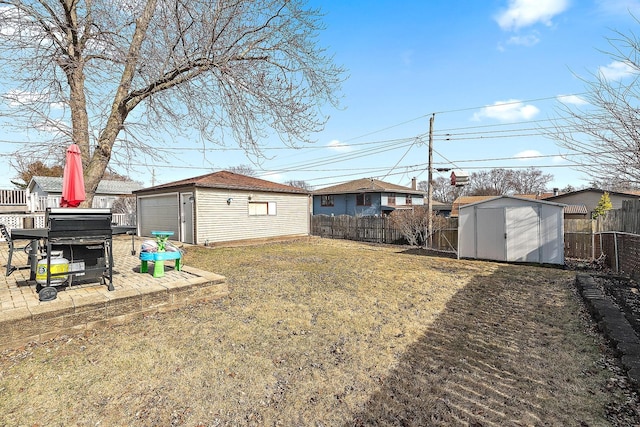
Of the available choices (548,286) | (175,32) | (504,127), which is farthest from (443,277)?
(504,127)

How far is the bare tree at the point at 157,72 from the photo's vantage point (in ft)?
17.8

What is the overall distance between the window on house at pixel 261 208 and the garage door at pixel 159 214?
3.15m

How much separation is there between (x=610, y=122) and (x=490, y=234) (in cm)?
705

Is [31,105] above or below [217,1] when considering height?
below

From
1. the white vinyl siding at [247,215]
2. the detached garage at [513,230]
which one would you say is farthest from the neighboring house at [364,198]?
the detached garage at [513,230]

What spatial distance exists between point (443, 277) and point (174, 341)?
20.7 ft

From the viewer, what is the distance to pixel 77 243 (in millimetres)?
4258

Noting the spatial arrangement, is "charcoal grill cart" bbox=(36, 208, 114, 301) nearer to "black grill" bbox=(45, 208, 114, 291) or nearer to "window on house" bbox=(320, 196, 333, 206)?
"black grill" bbox=(45, 208, 114, 291)

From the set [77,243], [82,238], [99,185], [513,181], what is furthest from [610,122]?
[513,181]

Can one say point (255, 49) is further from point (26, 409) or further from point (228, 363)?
point (26, 409)

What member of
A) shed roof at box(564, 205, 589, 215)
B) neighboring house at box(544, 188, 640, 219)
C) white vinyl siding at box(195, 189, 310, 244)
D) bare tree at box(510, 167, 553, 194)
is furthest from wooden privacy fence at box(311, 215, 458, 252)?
bare tree at box(510, 167, 553, 194)

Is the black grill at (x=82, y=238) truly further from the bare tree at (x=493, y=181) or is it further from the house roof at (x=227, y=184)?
the bare tree at (x=493, y=181)

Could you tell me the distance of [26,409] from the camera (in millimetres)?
2350

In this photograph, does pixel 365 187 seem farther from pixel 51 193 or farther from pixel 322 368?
pixel 51 193
